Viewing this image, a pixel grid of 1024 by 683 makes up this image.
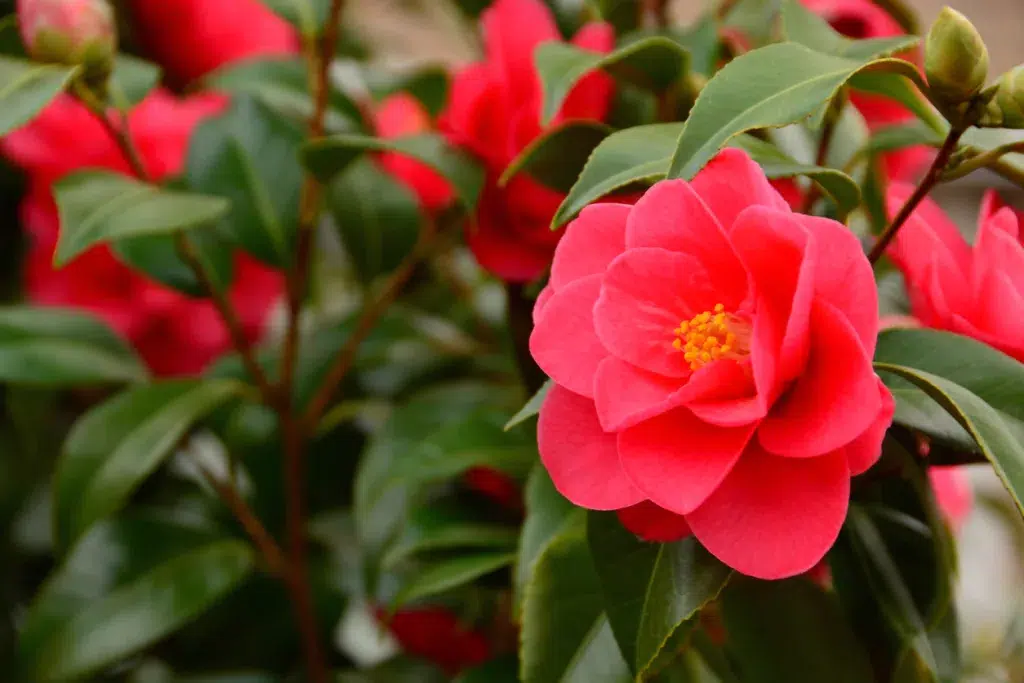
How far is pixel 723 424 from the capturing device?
295 mm

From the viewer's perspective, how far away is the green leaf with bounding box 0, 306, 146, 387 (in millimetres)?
590

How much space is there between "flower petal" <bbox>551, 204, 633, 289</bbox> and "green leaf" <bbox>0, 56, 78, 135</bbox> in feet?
0.89

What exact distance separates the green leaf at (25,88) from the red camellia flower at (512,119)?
209 mm

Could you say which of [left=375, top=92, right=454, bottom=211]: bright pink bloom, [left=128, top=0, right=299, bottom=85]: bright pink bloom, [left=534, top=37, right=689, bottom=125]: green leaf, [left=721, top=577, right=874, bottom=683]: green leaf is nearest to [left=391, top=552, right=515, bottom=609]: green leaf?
[left=721, top=577, right=874, bottom=683]: green leaf

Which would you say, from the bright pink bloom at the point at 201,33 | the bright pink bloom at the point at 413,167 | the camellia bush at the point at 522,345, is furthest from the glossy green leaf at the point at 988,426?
the bright pink bloom at the point at 201,33

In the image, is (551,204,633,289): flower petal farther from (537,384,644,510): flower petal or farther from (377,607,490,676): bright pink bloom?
(377,607,490,676): bright pink bloom

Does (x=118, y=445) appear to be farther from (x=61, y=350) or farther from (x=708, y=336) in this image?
(x=708, y=336)

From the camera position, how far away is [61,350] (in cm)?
62

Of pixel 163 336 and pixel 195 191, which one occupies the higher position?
pixel 195 191

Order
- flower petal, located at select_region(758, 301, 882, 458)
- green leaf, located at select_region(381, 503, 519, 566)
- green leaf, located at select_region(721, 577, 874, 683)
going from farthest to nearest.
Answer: green leaf, located at select_region(381, 503, 519, 566) → green leaf, located at select_region(721, 577, 874, 683) → flower petal, located at select_region(758, 301, 882, 458)

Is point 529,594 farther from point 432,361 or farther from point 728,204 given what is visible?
point 432,361

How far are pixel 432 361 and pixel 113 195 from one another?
284 mm

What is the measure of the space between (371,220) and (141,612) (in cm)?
32

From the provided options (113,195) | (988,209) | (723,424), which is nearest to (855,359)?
(723,424)
